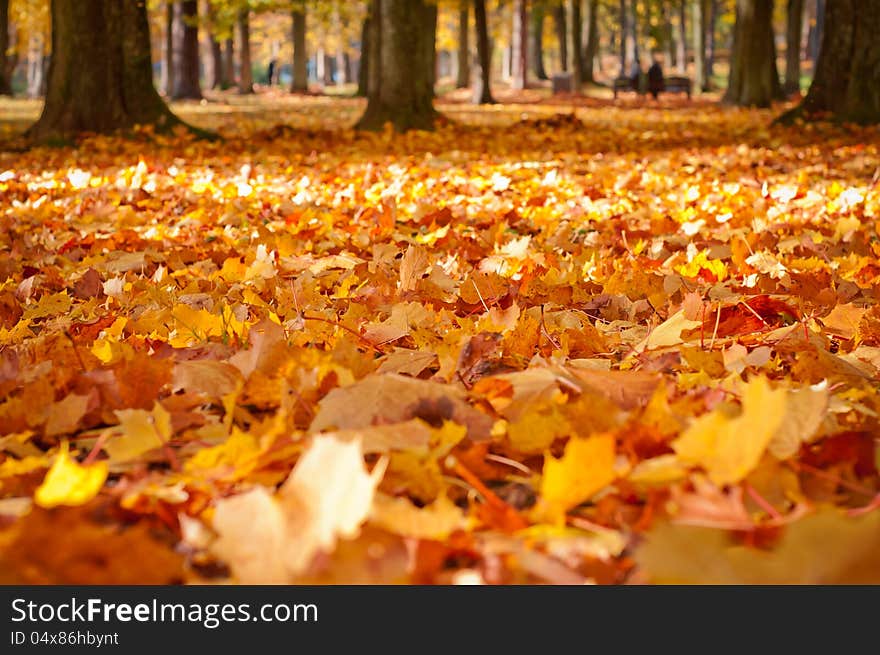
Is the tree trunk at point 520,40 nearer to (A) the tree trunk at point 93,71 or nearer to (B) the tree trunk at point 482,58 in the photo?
(B) the tree trunk at point 482,58

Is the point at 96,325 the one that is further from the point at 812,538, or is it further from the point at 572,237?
the point at 572,237

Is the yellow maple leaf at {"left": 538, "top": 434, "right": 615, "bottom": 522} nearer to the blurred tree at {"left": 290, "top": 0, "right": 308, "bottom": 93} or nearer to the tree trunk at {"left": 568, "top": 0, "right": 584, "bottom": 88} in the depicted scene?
the tree trunk at {"left": 568, "top": 0, "right": 584, "bottom": 88}

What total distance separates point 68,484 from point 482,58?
20655 mm

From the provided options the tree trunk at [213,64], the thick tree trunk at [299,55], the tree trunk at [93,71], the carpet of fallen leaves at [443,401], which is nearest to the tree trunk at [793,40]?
the thick tree trunk at [299,55]

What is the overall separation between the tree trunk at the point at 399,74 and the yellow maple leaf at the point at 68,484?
10.2 metres

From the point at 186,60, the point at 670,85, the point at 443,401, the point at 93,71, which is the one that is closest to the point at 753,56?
the point at 670,85

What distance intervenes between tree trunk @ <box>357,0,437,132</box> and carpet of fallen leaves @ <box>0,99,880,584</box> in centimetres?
700

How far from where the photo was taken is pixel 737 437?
3.40 feet

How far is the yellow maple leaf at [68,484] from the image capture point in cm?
102

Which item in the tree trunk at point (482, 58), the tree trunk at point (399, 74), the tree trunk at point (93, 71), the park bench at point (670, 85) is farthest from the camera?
the park bench at point (670, 85)

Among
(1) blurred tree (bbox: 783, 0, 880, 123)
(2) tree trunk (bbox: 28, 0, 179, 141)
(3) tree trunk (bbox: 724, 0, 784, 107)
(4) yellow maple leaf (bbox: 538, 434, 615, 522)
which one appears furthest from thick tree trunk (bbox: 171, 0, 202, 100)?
(4) yellow maple leaf (bbox: 538, 434, 615, 522)

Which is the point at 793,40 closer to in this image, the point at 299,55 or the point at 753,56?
the point at 753,56
